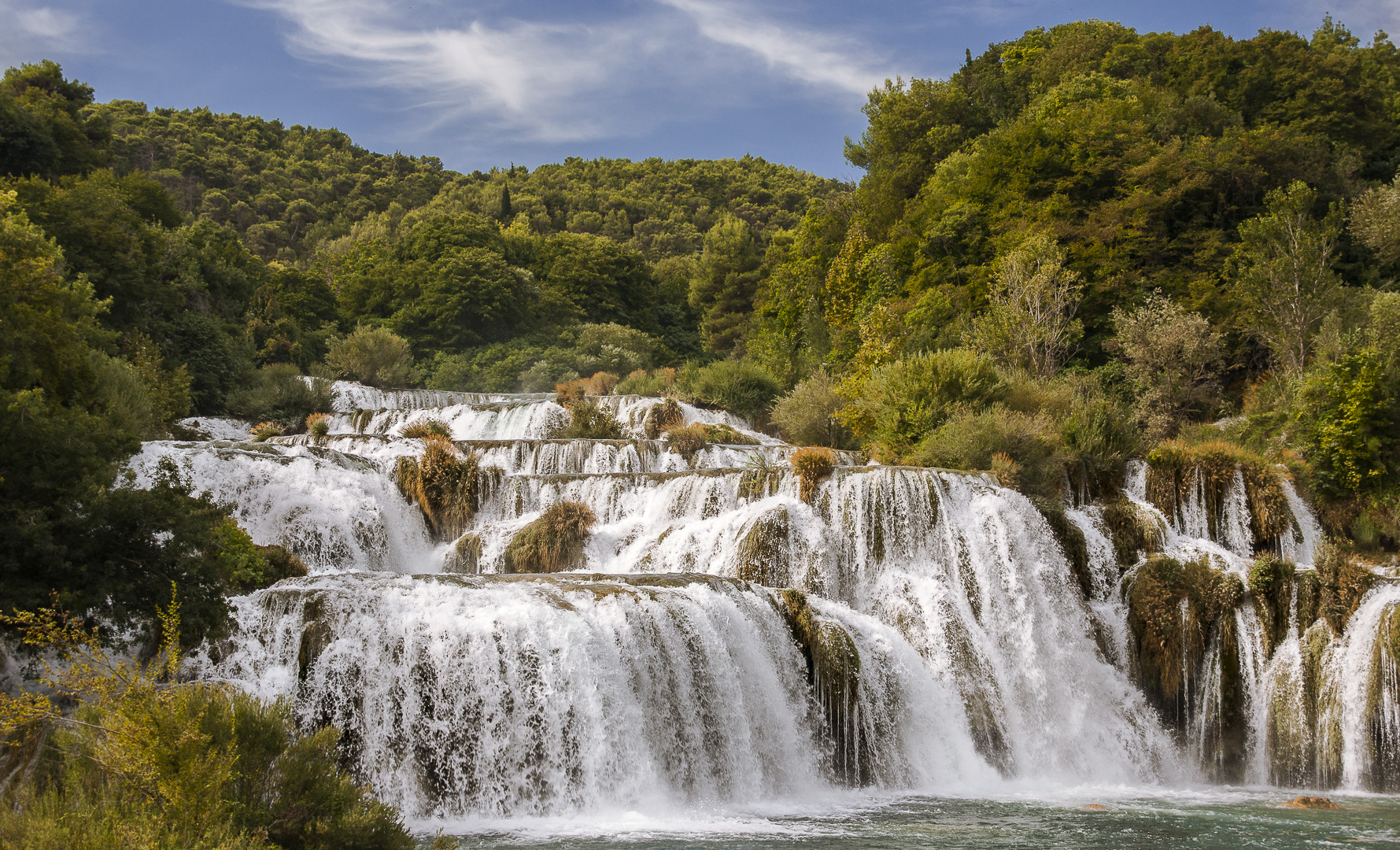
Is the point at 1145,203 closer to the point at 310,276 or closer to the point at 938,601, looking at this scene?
the point at 938,601

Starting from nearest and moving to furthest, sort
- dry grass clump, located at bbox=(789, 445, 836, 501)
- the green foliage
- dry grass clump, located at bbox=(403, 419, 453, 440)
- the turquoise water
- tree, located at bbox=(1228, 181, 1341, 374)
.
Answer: the turquoise water < dry grass clump, located at bbox=(789, 445, 836, 501) < the green foliage < dry grass clump, located at bbox=(403, 419, 453, 440) < tree, located at bbox=(1228, 181, 1341, 374)

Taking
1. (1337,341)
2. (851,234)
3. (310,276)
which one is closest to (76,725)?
(1337,341)

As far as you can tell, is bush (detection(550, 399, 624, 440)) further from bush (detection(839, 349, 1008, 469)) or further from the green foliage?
the green foliage

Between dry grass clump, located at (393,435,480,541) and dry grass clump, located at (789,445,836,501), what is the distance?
20.7 feet

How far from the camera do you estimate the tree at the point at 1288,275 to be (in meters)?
22.3

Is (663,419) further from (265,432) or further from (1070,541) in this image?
(1070,541)

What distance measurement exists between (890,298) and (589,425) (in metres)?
14.1

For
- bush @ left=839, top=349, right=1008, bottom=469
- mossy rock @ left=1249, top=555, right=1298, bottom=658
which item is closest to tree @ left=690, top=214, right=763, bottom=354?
bush @ left=839, top=349, right=1008, bottom=469

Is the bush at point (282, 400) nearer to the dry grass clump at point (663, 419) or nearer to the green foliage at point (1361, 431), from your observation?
the dry grass clump at point (663, 419)

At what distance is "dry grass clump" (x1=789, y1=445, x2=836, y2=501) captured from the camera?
49.1 ft

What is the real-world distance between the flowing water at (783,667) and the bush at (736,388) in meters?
8.44

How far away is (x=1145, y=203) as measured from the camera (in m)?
26.5

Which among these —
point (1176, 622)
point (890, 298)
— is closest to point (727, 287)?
point (890, 298)

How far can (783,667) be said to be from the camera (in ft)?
37.8
